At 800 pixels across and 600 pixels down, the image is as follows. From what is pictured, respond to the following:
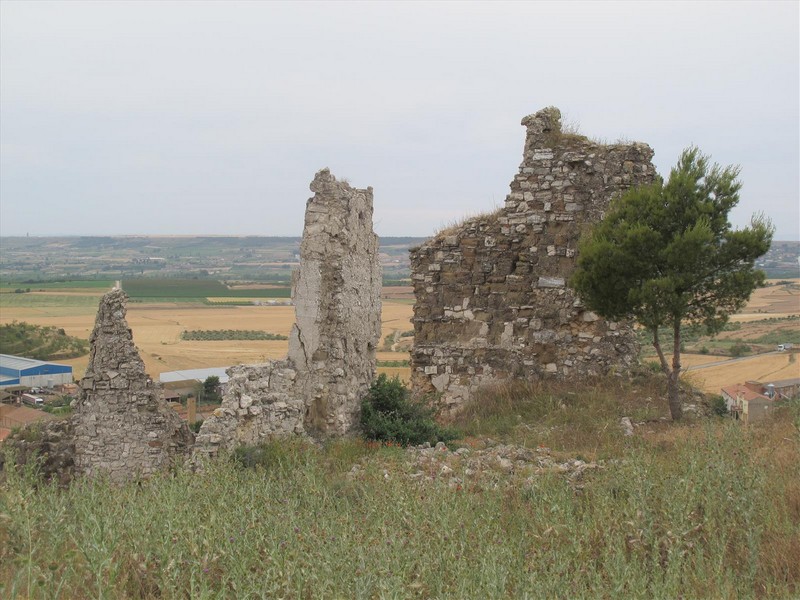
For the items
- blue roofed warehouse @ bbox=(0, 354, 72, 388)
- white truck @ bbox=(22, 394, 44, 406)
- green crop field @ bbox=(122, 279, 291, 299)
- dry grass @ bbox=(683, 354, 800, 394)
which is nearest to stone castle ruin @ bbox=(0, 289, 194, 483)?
white truck @ bbox=(22, 394, 44, 406)

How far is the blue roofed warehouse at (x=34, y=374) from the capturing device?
18.9 meters

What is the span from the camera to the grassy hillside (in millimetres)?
25531

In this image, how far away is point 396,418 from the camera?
30.8 feet

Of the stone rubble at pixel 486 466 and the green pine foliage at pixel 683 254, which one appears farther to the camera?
the green pine foliage at pixel 683 254

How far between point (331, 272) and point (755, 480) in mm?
5151

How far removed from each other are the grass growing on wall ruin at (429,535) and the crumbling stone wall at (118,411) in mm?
2739

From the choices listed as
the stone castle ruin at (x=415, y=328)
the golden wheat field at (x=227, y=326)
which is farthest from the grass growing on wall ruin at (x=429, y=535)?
the golden wheat field at (x=227, y=326)

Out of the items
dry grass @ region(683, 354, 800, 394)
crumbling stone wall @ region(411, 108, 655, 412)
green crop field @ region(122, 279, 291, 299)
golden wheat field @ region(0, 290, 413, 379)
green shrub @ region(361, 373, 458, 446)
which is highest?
crumbling stone wall @ region(411, 108, 655, 412)

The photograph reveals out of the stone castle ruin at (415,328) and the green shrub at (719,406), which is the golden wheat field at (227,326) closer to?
the green shrub at (719,406)

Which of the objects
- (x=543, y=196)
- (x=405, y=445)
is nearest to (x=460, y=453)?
(x=405, y=445)

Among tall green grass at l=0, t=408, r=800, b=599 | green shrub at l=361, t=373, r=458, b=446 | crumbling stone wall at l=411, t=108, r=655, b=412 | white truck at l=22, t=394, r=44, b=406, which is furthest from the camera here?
white truck at l=22, t=394, r=44, b=406

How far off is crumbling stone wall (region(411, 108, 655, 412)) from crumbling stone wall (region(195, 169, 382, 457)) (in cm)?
355

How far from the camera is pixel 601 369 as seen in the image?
11.7 m

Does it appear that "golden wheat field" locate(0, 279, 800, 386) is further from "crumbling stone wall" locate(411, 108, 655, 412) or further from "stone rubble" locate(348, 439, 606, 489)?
"stone rubble" locate(348, 439, 606, 489)
